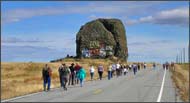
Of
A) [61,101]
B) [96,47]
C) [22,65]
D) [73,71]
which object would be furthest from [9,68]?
[96,47]

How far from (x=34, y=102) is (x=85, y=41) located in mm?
115964

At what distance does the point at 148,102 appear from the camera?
63.9ft

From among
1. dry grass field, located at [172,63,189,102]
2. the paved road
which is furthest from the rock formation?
the paved road

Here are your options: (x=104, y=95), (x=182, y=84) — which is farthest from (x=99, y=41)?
(x=104, y=95)

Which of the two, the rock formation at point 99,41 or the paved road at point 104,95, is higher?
the rock formation at point 99,41

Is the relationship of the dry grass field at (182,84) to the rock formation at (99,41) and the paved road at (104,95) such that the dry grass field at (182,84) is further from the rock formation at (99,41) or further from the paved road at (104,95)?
the rock formation at (99,41)

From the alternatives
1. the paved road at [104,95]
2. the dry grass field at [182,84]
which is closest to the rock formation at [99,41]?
the dry grass field at [182,84]

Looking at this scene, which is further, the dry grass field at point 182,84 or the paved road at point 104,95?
the dry grass field at point 182,84

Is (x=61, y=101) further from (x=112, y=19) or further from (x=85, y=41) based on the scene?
(x=112, y=19)

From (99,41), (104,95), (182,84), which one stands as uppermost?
(99,41)

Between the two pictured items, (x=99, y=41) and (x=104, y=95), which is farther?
(x=99, y=41)

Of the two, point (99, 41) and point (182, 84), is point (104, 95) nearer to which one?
point (182, 84)

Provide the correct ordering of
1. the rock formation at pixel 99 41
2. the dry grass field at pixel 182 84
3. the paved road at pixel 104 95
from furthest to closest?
the rock formation at pixel 99 41
the dry grass field at pixel 182 84
the paved road at pixel 104 95

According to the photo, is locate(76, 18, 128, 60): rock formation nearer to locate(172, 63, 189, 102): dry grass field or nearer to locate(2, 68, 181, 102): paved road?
locate(172, 63, 189, 102): dry grass field
